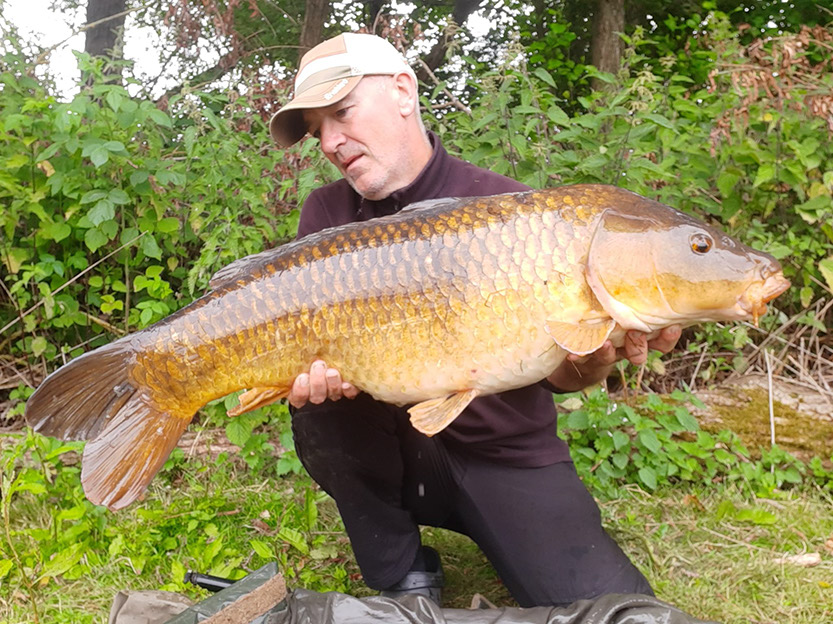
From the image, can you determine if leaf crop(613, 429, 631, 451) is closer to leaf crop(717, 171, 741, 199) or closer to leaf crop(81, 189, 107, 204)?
leaf crop(717, 171, 741, 199)

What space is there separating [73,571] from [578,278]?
1557 millimetres

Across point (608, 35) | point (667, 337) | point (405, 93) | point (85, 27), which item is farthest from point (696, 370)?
point (608, 35)

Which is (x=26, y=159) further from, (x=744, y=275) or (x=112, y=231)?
(x=744, y=275)

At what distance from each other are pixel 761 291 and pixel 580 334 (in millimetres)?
312

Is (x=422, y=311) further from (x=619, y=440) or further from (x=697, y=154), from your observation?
(x=697, y=154)

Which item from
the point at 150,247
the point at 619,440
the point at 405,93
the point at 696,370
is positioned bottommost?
the point at 696,370

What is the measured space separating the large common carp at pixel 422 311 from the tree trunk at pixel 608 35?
5512 mm

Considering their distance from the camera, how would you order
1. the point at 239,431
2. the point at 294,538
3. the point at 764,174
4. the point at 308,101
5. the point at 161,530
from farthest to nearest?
1. the point at 764,174
2. the point at 239,431
3. the point at 161,530
4. the point at 294,538
5. the point at 308,101

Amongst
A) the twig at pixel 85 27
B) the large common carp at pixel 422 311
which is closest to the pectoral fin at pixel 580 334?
the large common carp at pixel 422 311

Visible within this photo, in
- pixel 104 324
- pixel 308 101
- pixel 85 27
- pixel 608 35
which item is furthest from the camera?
pixel 608 35

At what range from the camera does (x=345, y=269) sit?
149 cm

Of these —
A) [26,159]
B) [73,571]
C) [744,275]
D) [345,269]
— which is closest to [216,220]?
[26,159]

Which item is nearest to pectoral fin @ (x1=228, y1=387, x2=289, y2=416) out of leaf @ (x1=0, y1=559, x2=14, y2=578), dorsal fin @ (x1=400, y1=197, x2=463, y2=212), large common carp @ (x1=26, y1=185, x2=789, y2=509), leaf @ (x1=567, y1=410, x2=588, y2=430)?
large common carp @ (x1=26, y1=185, x2=789, y2=509)

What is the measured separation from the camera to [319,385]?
5.08 ft
